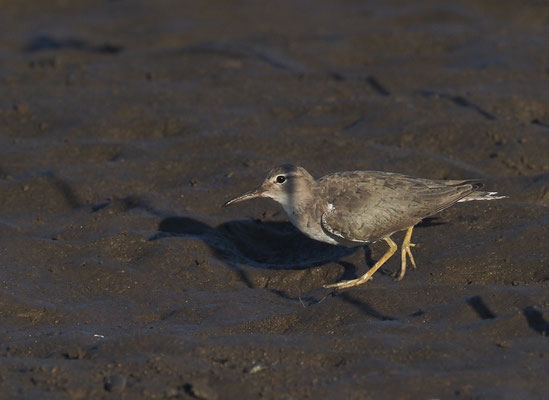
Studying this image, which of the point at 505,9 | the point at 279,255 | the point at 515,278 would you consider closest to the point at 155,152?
the point at 279,255

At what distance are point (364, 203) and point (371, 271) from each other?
55cm

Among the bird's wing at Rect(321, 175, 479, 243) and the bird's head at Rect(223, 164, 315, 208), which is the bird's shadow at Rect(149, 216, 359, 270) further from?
the bird's wing at Rect(321, 175, 479, 243)

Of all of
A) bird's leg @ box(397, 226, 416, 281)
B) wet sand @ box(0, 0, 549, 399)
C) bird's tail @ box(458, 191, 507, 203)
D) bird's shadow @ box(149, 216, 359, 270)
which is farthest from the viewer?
bird's shadow @ box(149, 216, 359, 270)

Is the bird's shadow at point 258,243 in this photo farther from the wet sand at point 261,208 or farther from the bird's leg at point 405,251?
the bird's leg at point 405,251

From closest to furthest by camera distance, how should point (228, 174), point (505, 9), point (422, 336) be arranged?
point (422, 336) → point (228, 174) → point (505, 9)

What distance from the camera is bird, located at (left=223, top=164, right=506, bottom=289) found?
770 cm

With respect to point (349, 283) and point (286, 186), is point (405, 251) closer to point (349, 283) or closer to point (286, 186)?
point (349, 283)

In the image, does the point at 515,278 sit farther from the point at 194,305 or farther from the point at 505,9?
the point at 505,9

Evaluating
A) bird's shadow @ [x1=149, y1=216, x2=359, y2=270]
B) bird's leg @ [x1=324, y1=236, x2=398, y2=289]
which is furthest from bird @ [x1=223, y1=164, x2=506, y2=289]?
bird's shadow @ [x1=149, y1=216, x2=359, y2=270]

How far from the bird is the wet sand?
0.31 metres

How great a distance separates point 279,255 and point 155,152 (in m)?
2.26

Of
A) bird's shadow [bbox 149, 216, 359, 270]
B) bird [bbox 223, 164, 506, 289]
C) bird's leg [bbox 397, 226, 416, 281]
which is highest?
bird [bbox 223, 164, 506, 289]

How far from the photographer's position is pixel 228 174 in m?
9.35

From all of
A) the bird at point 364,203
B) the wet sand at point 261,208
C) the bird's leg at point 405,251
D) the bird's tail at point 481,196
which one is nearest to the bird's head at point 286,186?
the bird at point 364,203
